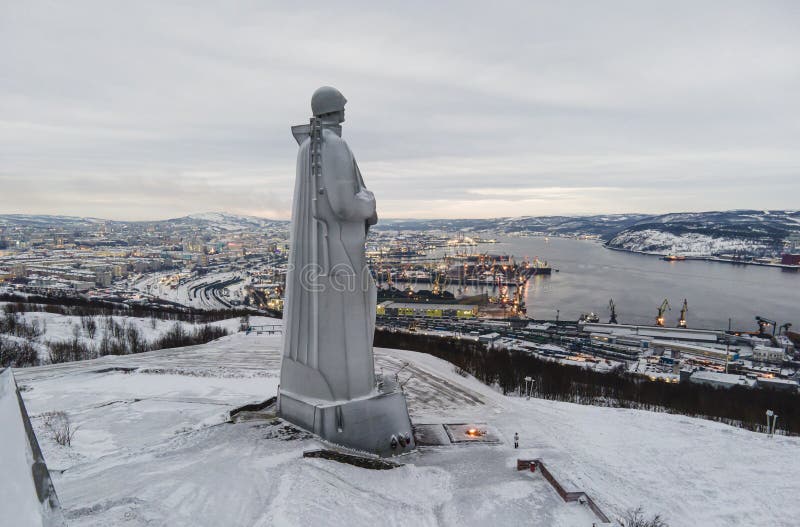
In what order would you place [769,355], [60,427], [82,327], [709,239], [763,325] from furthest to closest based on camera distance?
[709,239]
[763,325]
[769,355]
[82,327]
[60,427]

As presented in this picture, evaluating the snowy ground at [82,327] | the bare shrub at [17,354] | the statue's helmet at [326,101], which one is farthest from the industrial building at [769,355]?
the bare shrub at [17,354]

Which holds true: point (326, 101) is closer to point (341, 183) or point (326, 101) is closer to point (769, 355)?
point (341, 183)

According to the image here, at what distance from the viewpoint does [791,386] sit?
3294 cm

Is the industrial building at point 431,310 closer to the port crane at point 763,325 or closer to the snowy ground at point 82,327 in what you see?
the snowy ground at point 82,327

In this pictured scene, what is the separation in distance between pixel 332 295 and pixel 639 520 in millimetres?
6686

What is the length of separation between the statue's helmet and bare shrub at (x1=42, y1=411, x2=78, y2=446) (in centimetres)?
883

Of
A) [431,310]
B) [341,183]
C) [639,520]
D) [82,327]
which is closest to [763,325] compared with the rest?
[431,310]

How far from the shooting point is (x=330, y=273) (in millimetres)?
9328

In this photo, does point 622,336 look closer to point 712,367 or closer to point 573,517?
point 712,367

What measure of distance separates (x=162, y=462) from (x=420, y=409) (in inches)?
332

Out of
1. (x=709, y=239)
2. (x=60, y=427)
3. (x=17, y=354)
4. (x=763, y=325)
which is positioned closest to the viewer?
(x=60, y=427)

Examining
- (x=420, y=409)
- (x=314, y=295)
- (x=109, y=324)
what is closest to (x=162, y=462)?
(x=314, y=295)

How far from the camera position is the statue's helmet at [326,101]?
9297mm

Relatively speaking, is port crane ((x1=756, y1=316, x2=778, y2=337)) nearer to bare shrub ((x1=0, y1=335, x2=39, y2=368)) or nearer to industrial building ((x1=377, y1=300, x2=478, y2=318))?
industrial building ((x1=377, y1=300, x2=478, y2=318))
